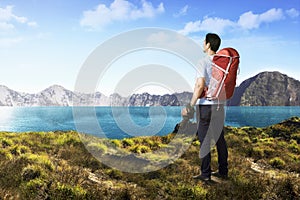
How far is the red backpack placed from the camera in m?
5.47

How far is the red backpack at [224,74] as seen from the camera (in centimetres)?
547

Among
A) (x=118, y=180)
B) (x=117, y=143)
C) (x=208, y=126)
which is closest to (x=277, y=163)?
(x=208, y=126)

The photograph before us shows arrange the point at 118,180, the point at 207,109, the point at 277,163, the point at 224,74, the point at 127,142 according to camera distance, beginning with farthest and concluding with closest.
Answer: the point at 127,142 < the point at 277,163 < the point at 118,180 < the point at 207,109 < the point at 224,74

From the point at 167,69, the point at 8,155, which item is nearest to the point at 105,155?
the point at 8,155

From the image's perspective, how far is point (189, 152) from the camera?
33.5 feet

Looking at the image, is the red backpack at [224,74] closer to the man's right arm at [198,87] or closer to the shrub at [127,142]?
the man's right arm at [198,87]

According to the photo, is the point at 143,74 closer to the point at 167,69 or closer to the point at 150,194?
the point at 167,69

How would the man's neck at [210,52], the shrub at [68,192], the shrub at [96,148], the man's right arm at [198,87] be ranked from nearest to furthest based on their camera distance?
the shrub at [68,192], the man's right arm at [198,87], the man's neck at [210,52], the shrub at [96,148]

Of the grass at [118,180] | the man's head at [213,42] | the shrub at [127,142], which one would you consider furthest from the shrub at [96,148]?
the man's head at [213,42]

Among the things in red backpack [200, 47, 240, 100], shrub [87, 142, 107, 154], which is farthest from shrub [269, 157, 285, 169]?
shrub [87, 142, 107, 154]

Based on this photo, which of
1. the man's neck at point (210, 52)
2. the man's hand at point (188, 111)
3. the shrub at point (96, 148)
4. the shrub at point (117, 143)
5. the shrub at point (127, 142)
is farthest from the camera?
the shrub at point (127, 142)

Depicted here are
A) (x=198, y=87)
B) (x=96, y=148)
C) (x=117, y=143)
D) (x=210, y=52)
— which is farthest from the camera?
(x=117, y=143)

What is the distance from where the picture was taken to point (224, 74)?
546 centimetres

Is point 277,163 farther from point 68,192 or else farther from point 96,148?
point 68,192
